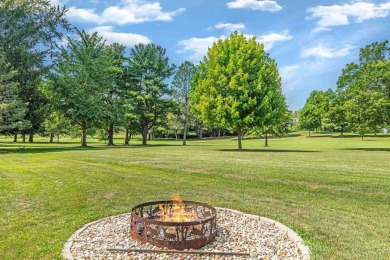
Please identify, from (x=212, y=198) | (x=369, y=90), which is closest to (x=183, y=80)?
(x=369, y=90)

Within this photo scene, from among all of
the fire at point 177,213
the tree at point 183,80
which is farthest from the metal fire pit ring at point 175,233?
the tree at point 183,80

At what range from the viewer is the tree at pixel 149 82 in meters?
42.5

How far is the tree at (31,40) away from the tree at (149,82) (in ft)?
45.8

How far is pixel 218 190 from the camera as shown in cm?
986

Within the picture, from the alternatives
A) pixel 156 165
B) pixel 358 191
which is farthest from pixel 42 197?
pixel 358 191

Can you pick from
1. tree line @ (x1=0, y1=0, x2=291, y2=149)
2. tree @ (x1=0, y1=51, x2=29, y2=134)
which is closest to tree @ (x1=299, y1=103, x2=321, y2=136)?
tree line @ (x1=0, y1=0, x2=291, y2=149)

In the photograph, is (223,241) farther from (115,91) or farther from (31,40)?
(115,91)

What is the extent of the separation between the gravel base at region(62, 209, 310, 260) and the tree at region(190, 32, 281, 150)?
19.4 m

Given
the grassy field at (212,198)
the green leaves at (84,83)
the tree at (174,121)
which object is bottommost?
the grassy field at (212,198)

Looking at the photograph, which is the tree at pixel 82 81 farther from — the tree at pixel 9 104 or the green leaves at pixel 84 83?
the tree at pixel 9 104

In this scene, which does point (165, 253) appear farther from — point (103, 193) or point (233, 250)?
point (103, 193)

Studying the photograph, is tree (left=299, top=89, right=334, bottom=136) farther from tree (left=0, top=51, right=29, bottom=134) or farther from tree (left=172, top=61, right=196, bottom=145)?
tree (left=0, top=51, right=29, bottom=134)

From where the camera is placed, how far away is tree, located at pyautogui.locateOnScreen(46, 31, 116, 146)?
31031 mm

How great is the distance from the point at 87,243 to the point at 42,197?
4.29 meters
